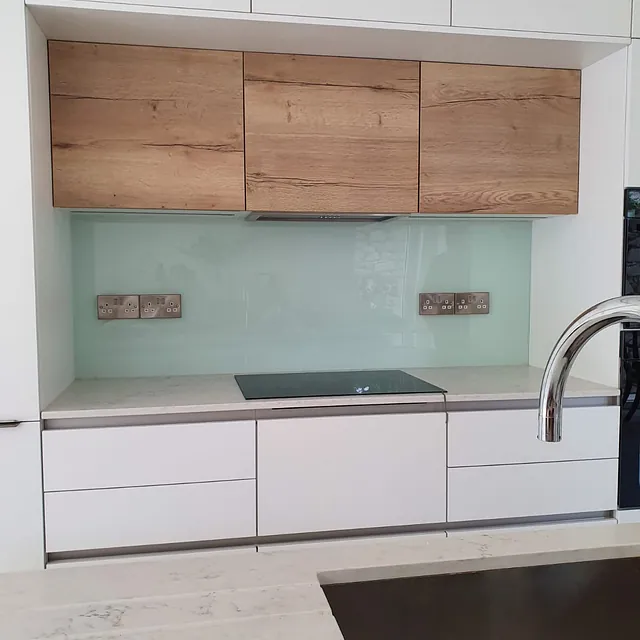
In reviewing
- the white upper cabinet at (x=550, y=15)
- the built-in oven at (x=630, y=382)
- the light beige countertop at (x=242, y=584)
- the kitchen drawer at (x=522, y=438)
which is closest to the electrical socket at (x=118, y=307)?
the kitchen drawer at (x=522, y=438)

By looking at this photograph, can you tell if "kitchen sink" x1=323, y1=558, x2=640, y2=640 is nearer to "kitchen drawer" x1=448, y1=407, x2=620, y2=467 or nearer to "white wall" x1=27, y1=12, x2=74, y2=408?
"kitchen drawer" x1=448, y1=407, x2=620, y2=467

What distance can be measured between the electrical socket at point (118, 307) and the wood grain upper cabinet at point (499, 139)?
3.91 ft

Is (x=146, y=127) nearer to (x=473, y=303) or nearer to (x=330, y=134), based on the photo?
(x=330, y=134)

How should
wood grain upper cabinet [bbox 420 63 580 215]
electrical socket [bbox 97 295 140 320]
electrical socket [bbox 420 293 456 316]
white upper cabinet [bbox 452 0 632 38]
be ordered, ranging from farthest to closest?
electrical socket [bbox 420 293 456 316]
electrical socket [bbox 97 295 140 320]
wood grain upper cabinet [bbox 420 63 580 215]
white upper cabinet [bbox 452 0 632 38]

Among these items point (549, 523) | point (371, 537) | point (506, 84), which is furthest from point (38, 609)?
point (506, 84)

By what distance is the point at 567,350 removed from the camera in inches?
27.0

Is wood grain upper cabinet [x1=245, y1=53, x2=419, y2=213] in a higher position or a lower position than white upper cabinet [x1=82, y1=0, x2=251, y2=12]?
lower

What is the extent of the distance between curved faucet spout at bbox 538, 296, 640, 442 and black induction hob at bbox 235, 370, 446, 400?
1.48 meters

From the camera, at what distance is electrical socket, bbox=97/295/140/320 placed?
252 cm

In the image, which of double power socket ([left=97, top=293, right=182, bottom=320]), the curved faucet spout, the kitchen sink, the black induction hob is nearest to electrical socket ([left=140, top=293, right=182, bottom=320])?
double power socket ([left=97, top=293, right=182, bottom=320])

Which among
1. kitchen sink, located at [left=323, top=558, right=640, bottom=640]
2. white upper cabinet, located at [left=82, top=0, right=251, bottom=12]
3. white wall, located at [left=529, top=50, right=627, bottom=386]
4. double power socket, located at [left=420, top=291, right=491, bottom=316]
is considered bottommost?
kitchen sink, located at [left=323, top=558, right=640, bottom=640]

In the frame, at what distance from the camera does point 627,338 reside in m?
2.36

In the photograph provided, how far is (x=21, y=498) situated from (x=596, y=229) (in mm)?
2232

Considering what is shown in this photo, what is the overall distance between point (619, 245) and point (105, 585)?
2.15 metres
